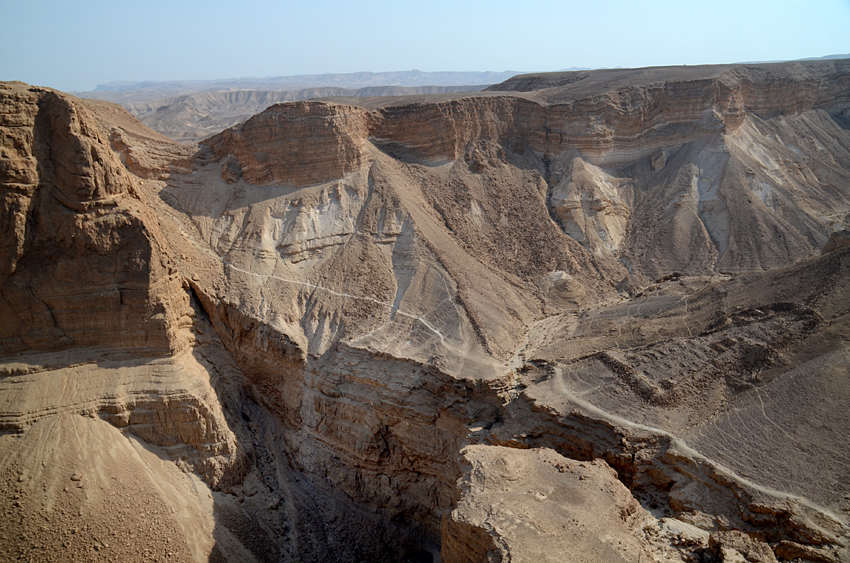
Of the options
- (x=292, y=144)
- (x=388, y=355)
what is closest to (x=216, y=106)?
(x=292, y=144)

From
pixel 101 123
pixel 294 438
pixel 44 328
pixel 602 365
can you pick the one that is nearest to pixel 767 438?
pixel 602 365

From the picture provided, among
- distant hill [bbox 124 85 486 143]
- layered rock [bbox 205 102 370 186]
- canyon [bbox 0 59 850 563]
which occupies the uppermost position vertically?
distant hill [bbox 124 85 486 143]

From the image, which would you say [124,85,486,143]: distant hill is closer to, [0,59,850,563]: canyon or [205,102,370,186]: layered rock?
[205,102,370,186]: layered rock

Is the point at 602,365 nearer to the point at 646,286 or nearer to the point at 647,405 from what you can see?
the point at 647,405

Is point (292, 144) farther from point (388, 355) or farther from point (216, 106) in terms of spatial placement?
point (216, 106)

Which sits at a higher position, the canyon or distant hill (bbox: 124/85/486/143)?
distant hill (bbox: 124/85/486/143)

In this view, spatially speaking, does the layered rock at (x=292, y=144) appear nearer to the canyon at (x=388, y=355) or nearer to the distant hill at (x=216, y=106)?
the canyon at (x=388, y=355)

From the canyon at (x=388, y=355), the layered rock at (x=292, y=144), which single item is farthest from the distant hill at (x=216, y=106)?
the canyon at (x=388, y=355)

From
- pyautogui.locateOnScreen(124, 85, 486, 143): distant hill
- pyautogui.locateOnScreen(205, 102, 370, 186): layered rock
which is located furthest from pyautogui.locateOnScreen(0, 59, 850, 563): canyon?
pyautogui.locateOnScreen(124, 85, 486, 143): distant hill

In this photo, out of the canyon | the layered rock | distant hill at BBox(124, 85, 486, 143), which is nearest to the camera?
the canyon
